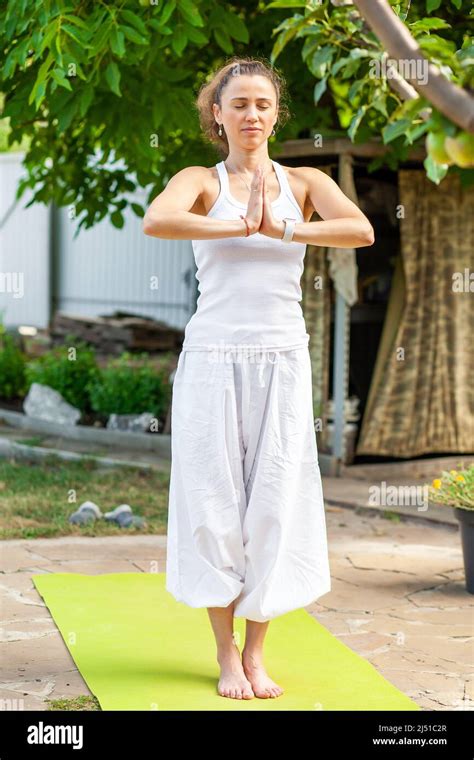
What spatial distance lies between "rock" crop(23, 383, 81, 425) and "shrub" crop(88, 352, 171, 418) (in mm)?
278

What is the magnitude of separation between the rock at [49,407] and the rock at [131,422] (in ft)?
1.73

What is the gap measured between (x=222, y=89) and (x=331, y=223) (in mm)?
615

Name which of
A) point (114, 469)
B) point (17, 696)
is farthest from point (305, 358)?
point (114, 469)

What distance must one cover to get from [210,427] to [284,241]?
69 cm

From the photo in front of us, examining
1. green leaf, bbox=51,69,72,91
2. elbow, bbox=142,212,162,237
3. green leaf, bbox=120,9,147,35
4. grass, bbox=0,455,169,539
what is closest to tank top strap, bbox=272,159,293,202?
elbow, bbox=142,212,162,237

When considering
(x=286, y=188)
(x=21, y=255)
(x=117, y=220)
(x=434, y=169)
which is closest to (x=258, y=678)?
(x=286, y=188)

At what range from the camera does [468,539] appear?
518cm

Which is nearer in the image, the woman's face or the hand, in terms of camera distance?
the hand

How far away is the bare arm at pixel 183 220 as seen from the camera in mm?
3346

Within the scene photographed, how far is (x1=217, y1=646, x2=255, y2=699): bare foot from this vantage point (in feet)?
12.1

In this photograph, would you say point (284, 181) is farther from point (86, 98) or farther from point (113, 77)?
point (86, 98)

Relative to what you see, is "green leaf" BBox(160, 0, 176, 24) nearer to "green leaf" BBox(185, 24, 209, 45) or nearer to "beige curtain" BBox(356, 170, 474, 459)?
"green leaf" BBox(185, 24, 209, 45)
